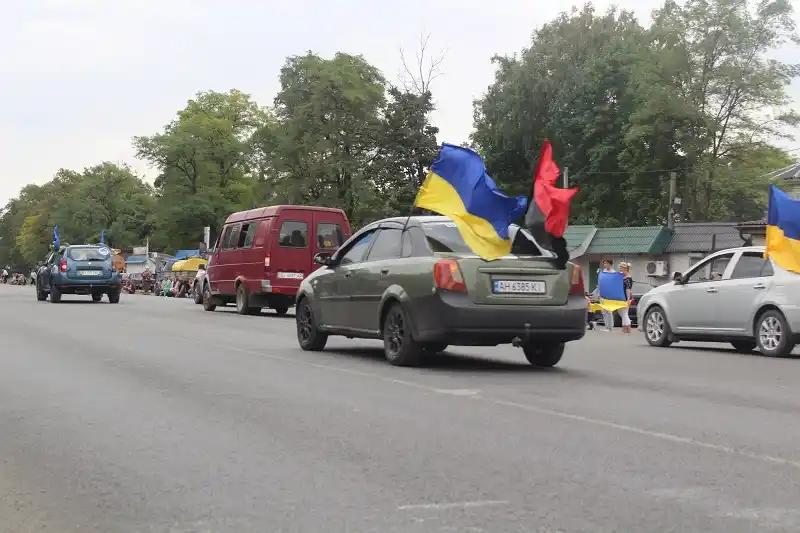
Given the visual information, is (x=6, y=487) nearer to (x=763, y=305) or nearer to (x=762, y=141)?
(x=763, y=305)

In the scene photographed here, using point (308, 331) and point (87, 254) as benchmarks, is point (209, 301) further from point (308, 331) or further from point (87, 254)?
point (308, 331)

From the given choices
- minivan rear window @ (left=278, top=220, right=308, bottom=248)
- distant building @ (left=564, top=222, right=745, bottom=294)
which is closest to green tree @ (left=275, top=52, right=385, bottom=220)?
distant building @ (left=564, top=222, right=745, bottom=294)

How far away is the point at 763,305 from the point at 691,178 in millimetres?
46200

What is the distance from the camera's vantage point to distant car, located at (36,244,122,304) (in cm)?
3400

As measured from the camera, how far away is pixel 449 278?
438 inches

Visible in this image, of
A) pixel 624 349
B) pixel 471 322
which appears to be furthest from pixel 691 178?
pixel 471 322

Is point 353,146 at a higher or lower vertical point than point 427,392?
higher

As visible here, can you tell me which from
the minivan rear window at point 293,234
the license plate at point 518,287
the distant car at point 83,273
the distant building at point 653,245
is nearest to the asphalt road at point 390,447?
the license plate at point 518,287

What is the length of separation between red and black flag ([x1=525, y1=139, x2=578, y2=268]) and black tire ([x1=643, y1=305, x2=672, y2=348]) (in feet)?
19.8

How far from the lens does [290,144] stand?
67.0 meters

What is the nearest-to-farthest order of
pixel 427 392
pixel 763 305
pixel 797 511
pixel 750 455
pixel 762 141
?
pixel 797 511, pixel 750 455, pixel 427 392, pixel 763 305, pixel 762 141

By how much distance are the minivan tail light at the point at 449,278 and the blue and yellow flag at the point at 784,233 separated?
6.85 meters

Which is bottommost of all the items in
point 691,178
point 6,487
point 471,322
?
point 6,487

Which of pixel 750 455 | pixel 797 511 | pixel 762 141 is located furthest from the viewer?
pixel 762 141
